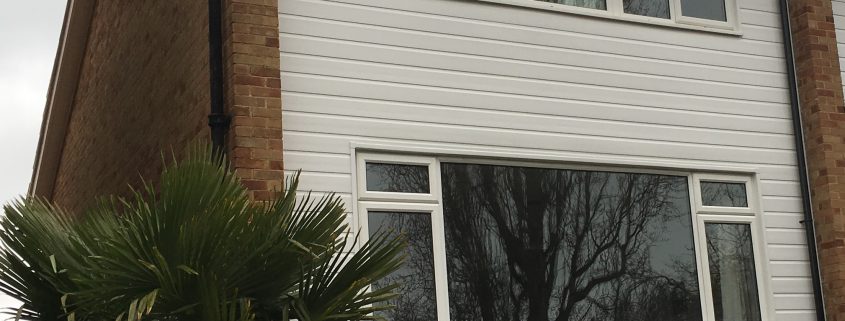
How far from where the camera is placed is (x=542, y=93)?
9367mm

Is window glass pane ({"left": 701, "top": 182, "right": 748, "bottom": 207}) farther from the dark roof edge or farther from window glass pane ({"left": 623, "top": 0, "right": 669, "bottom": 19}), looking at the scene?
the dark roof edge

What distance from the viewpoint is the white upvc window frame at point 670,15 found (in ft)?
31.5

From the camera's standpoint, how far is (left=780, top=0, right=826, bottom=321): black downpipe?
1022 cm

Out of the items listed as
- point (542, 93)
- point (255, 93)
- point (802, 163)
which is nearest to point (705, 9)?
point (802, 163)

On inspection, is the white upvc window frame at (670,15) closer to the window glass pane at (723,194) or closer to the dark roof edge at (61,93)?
the window glass pane at (723,194)

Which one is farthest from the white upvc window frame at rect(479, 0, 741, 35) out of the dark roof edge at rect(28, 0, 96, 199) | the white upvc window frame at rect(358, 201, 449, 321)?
the dark roof edge at rect(28, 0, 96, 199)

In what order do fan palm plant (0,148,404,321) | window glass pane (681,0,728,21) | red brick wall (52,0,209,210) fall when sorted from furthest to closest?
window glass pane (681,0,728,21)
red brick wall (52,0,209,210)
fan palm plant (0,148,404,321)

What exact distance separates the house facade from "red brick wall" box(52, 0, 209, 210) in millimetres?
42

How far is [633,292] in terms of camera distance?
30.9 feet

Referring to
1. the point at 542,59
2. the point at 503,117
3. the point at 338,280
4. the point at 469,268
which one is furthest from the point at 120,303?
the point at 542,59

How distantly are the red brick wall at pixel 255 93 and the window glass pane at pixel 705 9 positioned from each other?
13.1 ft

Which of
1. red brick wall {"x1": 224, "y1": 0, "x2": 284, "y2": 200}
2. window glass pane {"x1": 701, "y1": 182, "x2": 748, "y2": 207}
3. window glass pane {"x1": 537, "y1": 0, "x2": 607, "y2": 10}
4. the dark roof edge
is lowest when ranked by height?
window glass pane {"x1": 701, "y1": 182, "x2": 748, "y2": 207}

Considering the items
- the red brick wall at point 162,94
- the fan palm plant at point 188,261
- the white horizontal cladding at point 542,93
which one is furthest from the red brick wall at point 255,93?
the fan palm plant at point 188,261

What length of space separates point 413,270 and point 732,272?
10.2 feet
